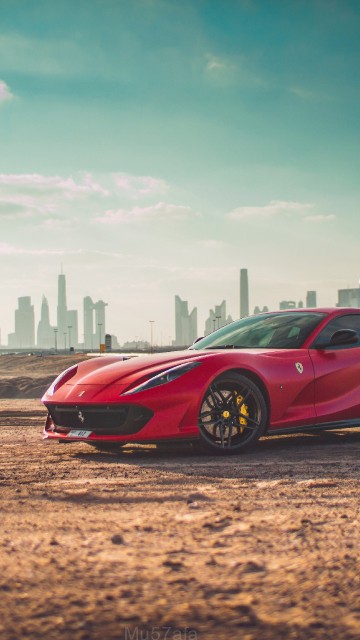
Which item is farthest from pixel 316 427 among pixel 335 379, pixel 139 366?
pixel 139 366

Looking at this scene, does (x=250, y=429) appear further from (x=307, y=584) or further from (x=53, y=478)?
(x=307, y=584)

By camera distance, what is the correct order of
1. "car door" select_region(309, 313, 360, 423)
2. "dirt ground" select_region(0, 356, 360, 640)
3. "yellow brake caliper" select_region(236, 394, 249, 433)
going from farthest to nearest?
"car door" select_region(309, 313, 360, 423), "yellow brake caliper" select_region(236, 394, 249, 433), "dirt ground" select_region(0, 356, 360, 640)

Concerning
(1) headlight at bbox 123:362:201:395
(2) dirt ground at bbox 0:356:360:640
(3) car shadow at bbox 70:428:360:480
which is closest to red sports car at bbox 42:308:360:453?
(1) headlight at bbox 123:362:201:395

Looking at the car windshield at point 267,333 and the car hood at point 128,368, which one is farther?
the car windshield at point 267,333

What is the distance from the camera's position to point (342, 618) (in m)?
2.45

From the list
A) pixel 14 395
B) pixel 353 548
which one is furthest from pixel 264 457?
pixel 14 395

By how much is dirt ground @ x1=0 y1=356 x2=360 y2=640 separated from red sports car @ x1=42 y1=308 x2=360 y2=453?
1.63 feet

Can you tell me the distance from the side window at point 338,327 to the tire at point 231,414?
104cm

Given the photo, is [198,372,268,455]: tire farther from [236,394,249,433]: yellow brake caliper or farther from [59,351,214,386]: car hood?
[59,351,214,386]: car hood

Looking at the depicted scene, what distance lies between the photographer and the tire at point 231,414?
657 cm

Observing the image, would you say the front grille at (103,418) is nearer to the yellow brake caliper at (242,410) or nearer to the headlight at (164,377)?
the headlight at (164,377)

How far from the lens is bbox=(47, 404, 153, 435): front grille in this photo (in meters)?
6.37

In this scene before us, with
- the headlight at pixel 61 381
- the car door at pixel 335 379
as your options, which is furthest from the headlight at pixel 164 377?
the car door at pixel 335 379

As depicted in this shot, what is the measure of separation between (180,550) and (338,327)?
15.9ft
